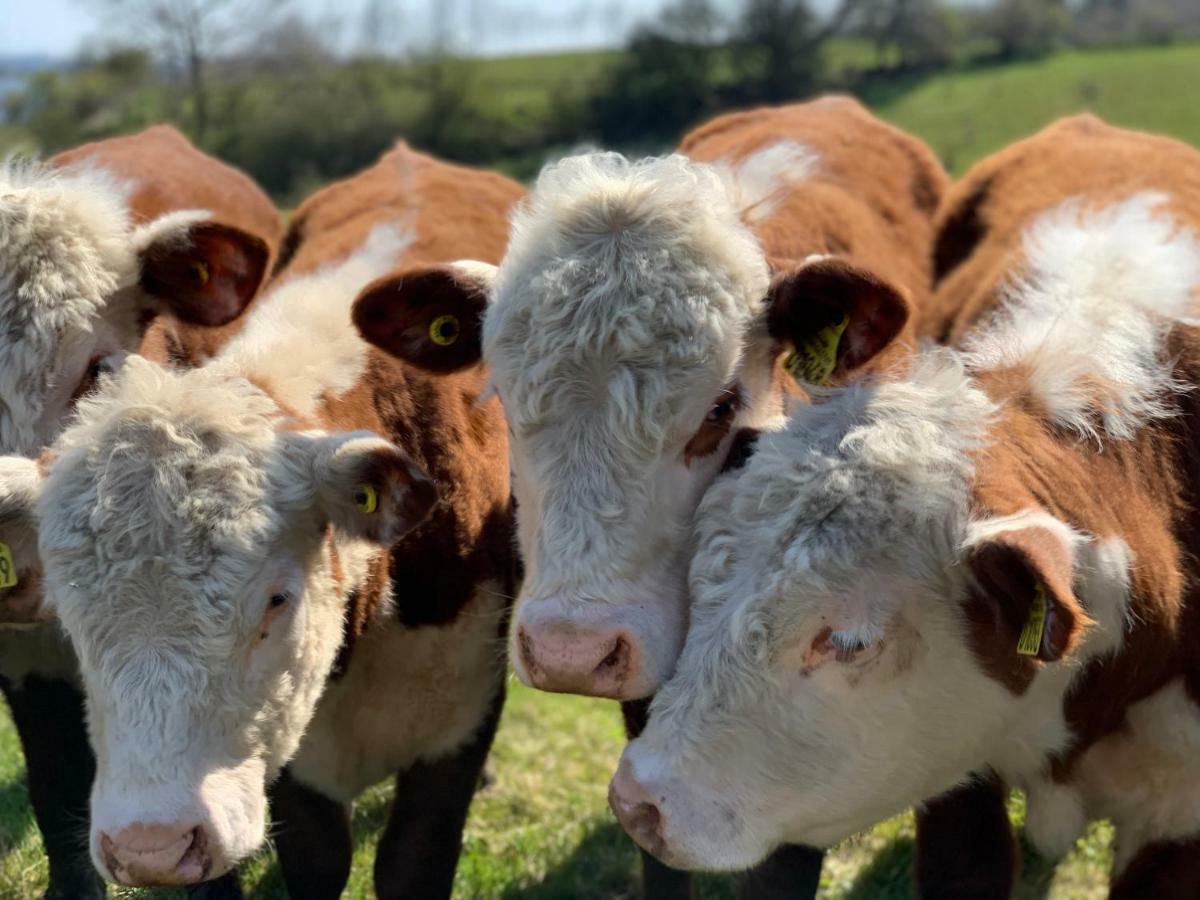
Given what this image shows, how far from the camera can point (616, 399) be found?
3275 mm

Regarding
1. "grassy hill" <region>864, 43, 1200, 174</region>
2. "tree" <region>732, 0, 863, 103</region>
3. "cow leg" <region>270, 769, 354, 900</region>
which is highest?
"cow leg" <region>270, 769, 354, 900</region>

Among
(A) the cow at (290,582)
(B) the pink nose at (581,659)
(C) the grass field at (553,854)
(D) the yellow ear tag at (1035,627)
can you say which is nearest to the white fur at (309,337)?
(A) the cow at (290,582)

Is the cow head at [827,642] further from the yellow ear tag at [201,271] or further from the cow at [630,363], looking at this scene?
the yellow ear tag at [201,271]

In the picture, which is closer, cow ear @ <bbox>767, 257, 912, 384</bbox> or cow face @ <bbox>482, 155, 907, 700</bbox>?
cow face @ <bbox>482, 155, 907, 700</bbox>

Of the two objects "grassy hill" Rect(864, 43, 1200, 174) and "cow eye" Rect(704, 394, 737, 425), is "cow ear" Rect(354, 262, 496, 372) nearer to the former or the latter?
"cow eye" Rect(704, 394, 737, 425)

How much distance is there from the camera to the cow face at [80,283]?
3936mm

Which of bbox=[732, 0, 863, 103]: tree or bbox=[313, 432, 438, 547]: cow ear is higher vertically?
bbox=[313, 432, 438, 547]: cow ear

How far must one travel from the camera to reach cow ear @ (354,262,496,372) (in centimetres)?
375

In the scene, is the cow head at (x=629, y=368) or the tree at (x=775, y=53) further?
the tree at (x=775, y=53)

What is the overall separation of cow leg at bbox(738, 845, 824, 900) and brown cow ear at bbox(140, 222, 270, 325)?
2.39 meters

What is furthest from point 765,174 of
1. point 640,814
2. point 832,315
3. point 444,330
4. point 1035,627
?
point 640,814

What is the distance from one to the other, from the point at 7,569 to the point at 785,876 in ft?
7.63

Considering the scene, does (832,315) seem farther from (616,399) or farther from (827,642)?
(827,642)

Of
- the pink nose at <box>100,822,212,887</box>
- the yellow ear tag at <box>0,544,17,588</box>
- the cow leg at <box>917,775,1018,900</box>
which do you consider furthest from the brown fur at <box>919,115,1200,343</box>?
the yellow ear tag at <box>0,544,17,588</box>
